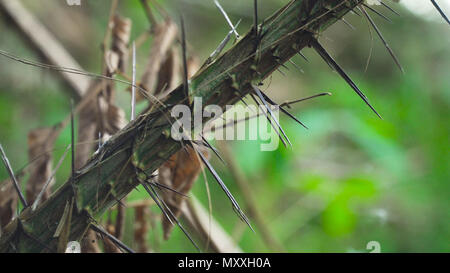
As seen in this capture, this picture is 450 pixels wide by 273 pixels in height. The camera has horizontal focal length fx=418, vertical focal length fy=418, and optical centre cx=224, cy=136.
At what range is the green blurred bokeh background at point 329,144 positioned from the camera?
4.35 feet

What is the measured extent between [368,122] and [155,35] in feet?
2.59

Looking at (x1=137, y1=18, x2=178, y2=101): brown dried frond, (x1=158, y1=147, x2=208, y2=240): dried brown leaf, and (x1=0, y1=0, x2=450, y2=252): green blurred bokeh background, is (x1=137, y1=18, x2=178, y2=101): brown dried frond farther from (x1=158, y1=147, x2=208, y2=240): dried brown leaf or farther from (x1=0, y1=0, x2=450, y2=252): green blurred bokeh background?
(x1=0, y1=0, x2=450, y2=252): green blurred bokeh background

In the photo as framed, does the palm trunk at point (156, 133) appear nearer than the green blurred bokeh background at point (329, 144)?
Yes

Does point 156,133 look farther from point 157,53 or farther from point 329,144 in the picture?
point 329,144

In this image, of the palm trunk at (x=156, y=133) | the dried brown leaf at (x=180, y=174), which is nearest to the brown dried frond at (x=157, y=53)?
the dried brown leaf at (x=180, y=174)

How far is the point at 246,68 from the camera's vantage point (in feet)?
1.17

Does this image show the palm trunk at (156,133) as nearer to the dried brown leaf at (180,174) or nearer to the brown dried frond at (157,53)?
the dried brown leaf at (180,174)

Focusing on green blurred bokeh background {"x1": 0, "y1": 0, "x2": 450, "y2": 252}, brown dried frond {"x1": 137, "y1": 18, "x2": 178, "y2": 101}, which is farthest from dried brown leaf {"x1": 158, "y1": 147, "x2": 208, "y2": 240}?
green blurred bokeh background {"x1": 0, "y1": 0, "x2": 450, "y2": 252}

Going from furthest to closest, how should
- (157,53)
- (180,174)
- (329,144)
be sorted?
1. (329,144)
2. (157,53)
3. (180,174)

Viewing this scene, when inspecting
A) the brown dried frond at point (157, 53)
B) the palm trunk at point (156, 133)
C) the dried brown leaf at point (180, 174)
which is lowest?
the palm trunk at point (156, 133)

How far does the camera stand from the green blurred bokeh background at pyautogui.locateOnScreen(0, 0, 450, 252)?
52.2 inches

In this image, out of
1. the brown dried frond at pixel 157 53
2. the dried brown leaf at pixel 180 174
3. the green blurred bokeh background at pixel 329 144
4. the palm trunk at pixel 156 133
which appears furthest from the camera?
the green blurred bokeh background at pixel 329 144

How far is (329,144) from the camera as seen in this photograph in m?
1.76

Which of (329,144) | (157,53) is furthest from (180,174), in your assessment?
(329,144)
